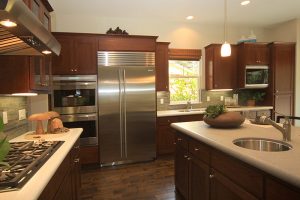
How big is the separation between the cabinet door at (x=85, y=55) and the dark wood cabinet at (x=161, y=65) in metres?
1.27

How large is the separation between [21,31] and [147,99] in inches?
112

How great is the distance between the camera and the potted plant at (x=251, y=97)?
16.0 ft

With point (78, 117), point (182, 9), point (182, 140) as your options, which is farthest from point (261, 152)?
point (182, 9)

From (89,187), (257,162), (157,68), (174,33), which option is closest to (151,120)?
(157,68)

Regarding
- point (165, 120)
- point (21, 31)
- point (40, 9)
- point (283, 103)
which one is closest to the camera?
point (21, 31)

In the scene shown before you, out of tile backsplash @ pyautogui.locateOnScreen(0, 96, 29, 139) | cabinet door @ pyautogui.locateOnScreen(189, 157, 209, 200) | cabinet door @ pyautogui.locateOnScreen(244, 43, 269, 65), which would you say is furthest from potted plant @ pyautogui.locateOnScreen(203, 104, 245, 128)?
cabinet door @ pyautogui.locateOnScreen(244, 43, 269, 65)

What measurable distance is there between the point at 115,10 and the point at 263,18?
10.6 ft

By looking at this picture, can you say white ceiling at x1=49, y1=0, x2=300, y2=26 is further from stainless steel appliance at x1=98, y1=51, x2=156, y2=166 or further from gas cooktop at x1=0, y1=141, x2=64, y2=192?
gas cooktop at x1=0, y1=141, x2=64, y2=192

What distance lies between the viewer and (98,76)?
358cm

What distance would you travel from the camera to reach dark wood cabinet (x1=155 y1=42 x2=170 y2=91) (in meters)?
4.22

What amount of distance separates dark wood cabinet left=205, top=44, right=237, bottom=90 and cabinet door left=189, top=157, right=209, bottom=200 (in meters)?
2.86

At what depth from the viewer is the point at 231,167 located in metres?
1.50

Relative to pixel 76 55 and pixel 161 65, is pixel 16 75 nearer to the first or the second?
pixel 76 55

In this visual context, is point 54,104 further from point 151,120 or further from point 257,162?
point 257,162
